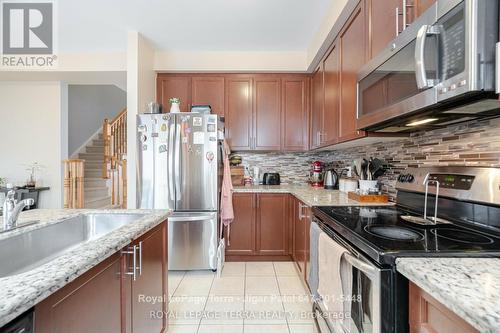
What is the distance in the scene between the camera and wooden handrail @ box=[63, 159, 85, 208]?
3670 mm

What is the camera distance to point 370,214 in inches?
57.9

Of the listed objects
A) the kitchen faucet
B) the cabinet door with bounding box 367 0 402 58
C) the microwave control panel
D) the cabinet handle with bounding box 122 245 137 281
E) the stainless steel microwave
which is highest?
the cabinet door with bounding box 367 0 402 58

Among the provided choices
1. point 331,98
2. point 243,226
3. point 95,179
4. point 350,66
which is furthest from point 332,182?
point 95,179

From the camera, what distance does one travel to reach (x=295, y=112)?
322cm

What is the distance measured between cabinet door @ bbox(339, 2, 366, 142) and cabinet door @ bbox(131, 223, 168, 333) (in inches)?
58.6

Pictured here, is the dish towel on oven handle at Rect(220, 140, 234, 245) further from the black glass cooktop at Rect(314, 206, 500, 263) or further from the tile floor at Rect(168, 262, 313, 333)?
the black glass cooktop at Rect(314, 206, 500, 263)

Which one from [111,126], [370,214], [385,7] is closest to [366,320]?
[370,214]

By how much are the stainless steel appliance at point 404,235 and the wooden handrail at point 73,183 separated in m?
3.65

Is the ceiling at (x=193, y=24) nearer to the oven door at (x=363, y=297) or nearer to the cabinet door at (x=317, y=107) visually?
the cabinet door at (x=317, y=107)

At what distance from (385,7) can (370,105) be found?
0.53 meters

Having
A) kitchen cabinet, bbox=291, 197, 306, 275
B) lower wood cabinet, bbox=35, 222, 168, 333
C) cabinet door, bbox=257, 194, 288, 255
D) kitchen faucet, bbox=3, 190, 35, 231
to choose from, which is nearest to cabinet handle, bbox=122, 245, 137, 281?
lower wood cabinet, bbox=35, 222, 168, 333

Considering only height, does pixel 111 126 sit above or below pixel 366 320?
above

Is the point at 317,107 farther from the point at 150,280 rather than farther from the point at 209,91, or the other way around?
the point at 150,280

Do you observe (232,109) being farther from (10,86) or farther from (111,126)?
(10,86)
